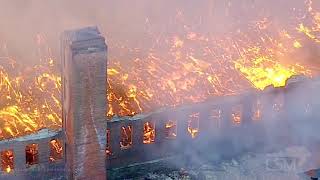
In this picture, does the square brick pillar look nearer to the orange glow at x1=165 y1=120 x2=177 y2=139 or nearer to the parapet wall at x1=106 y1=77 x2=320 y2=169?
the parapet wall at x1=106 y1=77 x2=320 y2=169

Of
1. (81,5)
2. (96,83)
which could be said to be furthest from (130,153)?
(81,5)

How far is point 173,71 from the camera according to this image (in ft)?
74.8

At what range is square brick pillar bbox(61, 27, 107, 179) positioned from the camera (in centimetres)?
1672

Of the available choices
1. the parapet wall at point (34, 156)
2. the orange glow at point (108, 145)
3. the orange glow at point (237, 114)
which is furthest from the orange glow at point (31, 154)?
the orange glow at point (237, 114)

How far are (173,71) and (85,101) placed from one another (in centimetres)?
621

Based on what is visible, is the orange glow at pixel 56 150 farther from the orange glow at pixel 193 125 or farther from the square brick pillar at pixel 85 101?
the orange glow at pixel 193 125

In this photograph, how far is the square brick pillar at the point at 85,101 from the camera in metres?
16.7

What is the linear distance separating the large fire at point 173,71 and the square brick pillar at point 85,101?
5.22ft

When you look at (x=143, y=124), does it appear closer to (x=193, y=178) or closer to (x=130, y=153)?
(x=130, y=153)

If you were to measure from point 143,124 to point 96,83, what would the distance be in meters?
3.36

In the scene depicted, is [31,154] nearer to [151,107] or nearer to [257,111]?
[151,107]

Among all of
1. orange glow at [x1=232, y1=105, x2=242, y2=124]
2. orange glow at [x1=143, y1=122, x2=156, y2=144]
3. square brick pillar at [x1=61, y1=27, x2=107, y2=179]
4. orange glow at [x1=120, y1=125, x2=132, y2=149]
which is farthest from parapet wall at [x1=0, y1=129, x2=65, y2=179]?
orange glow at [x1=232, y1=105, x2=242, y2=124]

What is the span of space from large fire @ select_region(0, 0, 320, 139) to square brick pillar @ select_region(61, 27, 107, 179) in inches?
62.7

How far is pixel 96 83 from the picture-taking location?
1705 centimetres
